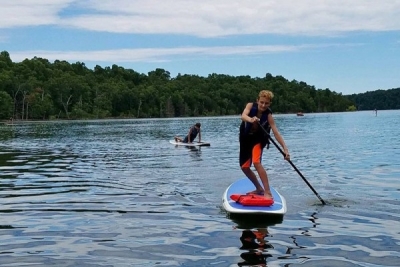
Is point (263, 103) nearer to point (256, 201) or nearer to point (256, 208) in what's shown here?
point (256, 201)

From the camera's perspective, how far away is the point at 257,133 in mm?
12180

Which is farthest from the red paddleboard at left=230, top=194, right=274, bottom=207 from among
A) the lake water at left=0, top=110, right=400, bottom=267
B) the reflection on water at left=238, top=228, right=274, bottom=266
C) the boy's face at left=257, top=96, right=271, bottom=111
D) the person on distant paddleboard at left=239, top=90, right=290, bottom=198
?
the boy's face at left=257, top=96, right=271, bottom=111

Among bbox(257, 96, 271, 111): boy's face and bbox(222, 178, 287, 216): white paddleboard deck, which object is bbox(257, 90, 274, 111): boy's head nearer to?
bbox(257, 96, 271, 111): boy's face

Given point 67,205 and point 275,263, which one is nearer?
point 275,263

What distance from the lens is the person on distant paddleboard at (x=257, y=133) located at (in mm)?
11969

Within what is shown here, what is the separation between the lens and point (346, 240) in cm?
993

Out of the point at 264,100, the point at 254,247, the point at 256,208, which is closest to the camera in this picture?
the point at 254,247

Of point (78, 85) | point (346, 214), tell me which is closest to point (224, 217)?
point (346, 214)

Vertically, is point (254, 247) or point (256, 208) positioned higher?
point (256, 208)

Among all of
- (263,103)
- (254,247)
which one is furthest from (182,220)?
(263,103)

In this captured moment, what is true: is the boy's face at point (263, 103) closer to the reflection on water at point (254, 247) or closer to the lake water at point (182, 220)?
the lake water at point (182, 220)

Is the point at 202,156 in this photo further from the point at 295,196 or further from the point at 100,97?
the point at 100,97

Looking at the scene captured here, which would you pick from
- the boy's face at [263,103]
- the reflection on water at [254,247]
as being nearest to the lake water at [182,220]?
the reflection on water at [254,247]

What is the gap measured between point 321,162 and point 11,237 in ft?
54.1
